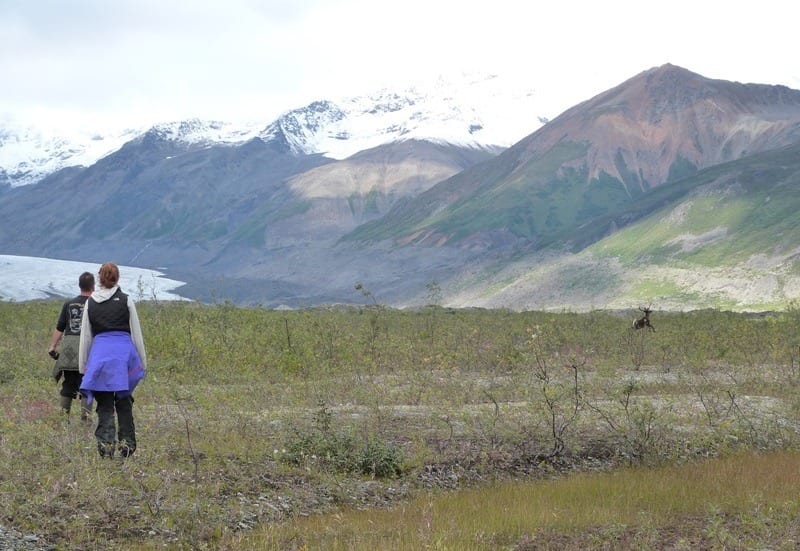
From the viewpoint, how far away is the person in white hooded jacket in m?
12.1

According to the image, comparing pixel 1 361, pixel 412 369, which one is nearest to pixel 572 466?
pixel 412 369

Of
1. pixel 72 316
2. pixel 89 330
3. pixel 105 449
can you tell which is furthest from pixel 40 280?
pixel 105 449

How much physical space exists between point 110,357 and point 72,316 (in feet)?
8.30

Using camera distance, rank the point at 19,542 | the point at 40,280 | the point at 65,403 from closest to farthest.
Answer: the point at 19,542, the point at 65,403, the point at 40,280

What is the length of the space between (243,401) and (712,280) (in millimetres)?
118039

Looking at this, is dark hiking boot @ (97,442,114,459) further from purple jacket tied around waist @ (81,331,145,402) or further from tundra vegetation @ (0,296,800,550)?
purple jacket tied around waist @ (81,331,145,402)

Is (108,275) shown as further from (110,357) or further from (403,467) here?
(403,467)

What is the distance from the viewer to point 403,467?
13461 millimetres

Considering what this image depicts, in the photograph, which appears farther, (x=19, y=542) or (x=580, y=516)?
(x=580, y=516)

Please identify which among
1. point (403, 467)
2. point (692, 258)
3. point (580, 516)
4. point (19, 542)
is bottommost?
point (692, 258)

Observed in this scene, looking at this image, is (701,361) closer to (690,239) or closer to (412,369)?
(412,369)

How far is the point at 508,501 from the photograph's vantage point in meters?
11.9

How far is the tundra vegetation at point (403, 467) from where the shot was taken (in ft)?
33.5

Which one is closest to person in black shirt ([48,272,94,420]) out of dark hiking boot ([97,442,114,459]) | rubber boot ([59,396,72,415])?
rubber boot ([59,396,72,415])
